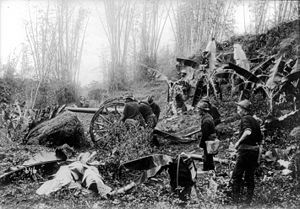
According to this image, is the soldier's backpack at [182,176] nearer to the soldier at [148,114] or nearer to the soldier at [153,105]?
the soldier at [148,114]

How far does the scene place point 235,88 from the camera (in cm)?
573

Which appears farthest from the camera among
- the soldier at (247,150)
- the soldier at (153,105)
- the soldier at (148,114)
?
the soldier at (153,105)

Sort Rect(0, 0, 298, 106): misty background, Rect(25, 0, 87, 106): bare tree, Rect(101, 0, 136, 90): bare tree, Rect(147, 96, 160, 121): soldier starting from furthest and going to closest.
→ 1. Rect(25, 0, 87, 106): bare tree
2. Rect(0, 0, 298, 106): misty background
3. Rect(101, 0, 136, 90): bare tree
4. Rect(147, 96, 160, 121): soldier

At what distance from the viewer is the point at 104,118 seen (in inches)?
227

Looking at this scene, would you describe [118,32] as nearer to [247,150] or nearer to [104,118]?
[104,118]

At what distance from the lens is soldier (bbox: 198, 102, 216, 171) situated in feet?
12.9

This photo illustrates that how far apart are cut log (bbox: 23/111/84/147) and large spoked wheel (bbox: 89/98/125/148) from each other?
0.25 m

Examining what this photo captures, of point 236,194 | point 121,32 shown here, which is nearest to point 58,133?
point 121,32

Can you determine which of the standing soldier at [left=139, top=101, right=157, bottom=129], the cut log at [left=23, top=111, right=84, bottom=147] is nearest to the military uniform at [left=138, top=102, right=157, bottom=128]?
the standing soldier at [left=139, top=101, right=157, bottom=129]

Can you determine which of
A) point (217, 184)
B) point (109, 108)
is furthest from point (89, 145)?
point (217, 184)

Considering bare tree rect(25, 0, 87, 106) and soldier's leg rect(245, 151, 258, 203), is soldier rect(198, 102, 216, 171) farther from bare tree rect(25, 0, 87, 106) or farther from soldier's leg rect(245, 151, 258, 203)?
bare tree rect(25, 0, 87, 106)

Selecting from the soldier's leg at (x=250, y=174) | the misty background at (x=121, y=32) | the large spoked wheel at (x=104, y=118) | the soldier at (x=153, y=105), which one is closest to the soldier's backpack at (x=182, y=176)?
the soldier's leg at (x=250, y=174)

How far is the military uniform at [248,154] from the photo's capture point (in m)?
3.23

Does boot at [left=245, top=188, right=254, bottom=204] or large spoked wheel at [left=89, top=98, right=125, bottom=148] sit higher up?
large spoked wheel at [left=89, top=98, right=125, bottom=148]
